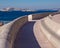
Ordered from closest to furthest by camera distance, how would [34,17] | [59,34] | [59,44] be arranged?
1. [59,44]
2. [59,34]
3. [34,17]

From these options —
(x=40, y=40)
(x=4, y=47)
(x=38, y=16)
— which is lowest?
(x=38, y=16)

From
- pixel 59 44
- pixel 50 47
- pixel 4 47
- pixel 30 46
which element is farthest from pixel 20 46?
pixel 4 47

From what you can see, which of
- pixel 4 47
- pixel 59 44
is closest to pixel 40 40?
pixel 59 44

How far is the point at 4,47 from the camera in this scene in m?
7.67

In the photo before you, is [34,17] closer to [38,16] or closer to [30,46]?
[38,16]

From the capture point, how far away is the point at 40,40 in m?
15.7

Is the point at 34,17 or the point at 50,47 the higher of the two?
the point at 50,47

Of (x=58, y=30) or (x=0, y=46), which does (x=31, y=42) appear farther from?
(x=0, y=46)

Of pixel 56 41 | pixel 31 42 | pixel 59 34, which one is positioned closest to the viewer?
pixel 56 41

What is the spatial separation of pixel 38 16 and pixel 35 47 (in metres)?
28.9

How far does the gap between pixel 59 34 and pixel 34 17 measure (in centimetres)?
2645

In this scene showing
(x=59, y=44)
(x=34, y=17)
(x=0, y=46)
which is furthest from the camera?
(x=34, y=17)

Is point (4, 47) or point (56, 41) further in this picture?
point (56, 41)

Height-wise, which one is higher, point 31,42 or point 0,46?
point 0,46
